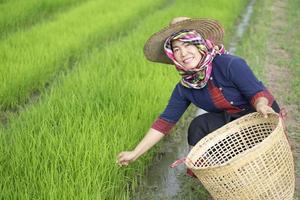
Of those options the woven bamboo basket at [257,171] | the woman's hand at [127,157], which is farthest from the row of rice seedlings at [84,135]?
the woven bamboo basket at [257,171]

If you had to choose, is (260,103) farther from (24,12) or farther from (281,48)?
(24,12)

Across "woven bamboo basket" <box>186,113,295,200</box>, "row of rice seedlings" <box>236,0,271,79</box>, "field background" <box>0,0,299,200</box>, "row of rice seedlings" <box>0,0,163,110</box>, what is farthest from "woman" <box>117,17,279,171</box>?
"row of rice seedlings" <box>236,0,271,79</box>

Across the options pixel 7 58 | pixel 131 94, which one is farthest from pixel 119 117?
pixel 7 58

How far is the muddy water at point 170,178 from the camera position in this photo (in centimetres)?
252

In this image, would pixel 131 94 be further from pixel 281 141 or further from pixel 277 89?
pixel 277 89

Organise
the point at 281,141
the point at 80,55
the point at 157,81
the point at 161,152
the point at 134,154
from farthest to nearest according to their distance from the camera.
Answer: the point at 80,55
the point at 157,81
the point at 161,152
the point at 134,154
the point at 281,141

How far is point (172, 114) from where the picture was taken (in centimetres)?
225

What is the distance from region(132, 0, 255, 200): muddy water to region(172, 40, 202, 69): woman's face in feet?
2.45

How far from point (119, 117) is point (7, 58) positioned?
1.96m

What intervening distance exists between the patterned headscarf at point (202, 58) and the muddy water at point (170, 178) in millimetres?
649

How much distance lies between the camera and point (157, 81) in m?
3.62

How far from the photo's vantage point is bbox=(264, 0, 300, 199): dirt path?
133 inches

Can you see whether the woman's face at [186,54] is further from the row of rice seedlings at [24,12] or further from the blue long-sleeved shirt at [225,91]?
the row of rice seedlings at [24,12]

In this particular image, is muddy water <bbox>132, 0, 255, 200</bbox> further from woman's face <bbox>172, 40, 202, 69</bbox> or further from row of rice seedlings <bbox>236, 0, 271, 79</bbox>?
row of rice seedlings <bbox>236, 0, 271, 79</bbox>
